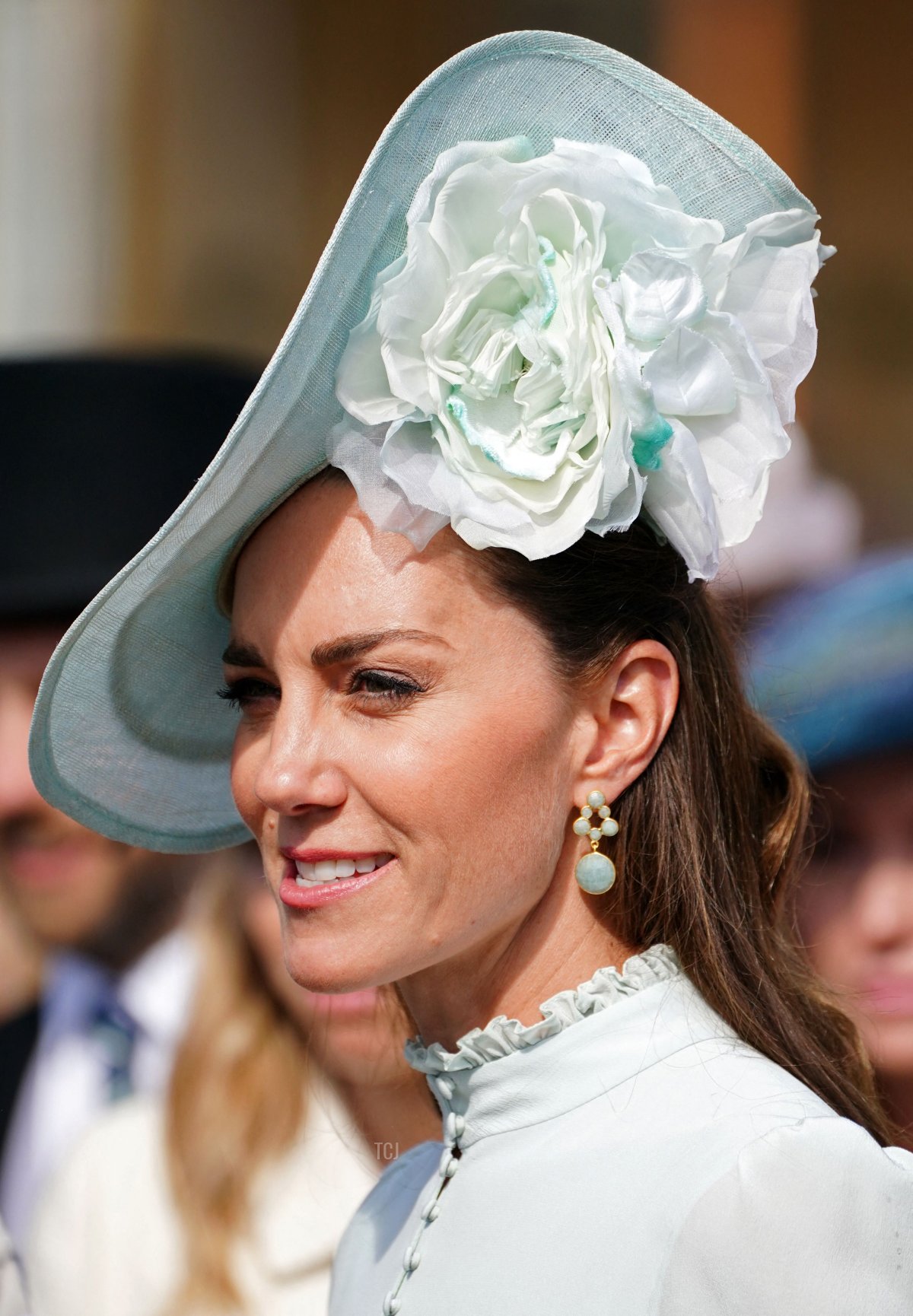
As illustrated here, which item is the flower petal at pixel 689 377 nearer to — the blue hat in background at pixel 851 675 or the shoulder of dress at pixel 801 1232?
the shoulder of dress at pixel 801 1232

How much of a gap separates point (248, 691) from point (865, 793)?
5.25ft

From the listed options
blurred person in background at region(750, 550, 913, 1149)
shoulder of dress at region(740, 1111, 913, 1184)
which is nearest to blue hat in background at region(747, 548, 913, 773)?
blurred person in background at region(750, 550, 913, 1149)

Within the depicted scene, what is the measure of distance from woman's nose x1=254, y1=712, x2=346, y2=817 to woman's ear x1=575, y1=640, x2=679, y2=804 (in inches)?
11.2

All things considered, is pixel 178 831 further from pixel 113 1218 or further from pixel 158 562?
pixel 113 1218

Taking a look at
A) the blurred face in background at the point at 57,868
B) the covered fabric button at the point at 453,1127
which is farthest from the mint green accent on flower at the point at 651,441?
the blurred face in background at the point at 57,868

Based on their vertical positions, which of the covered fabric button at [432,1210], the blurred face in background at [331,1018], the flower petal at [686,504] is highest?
the flower petal at [686,504]

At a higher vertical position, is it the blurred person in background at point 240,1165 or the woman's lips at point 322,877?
the woman's lips at point 322,877

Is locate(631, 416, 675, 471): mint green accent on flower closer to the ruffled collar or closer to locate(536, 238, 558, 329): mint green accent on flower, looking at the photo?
locate(536, 238, 558, 329): mint green accent on flower

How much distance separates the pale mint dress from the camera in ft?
4.30

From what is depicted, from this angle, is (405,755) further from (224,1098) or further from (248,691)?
(224,1098)

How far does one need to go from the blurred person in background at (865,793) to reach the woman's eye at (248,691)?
4.42ft

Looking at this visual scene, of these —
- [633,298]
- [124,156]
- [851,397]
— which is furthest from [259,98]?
[633,298]

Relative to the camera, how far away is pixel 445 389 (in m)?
1.55

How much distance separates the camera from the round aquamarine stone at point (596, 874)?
1626 millimetres
